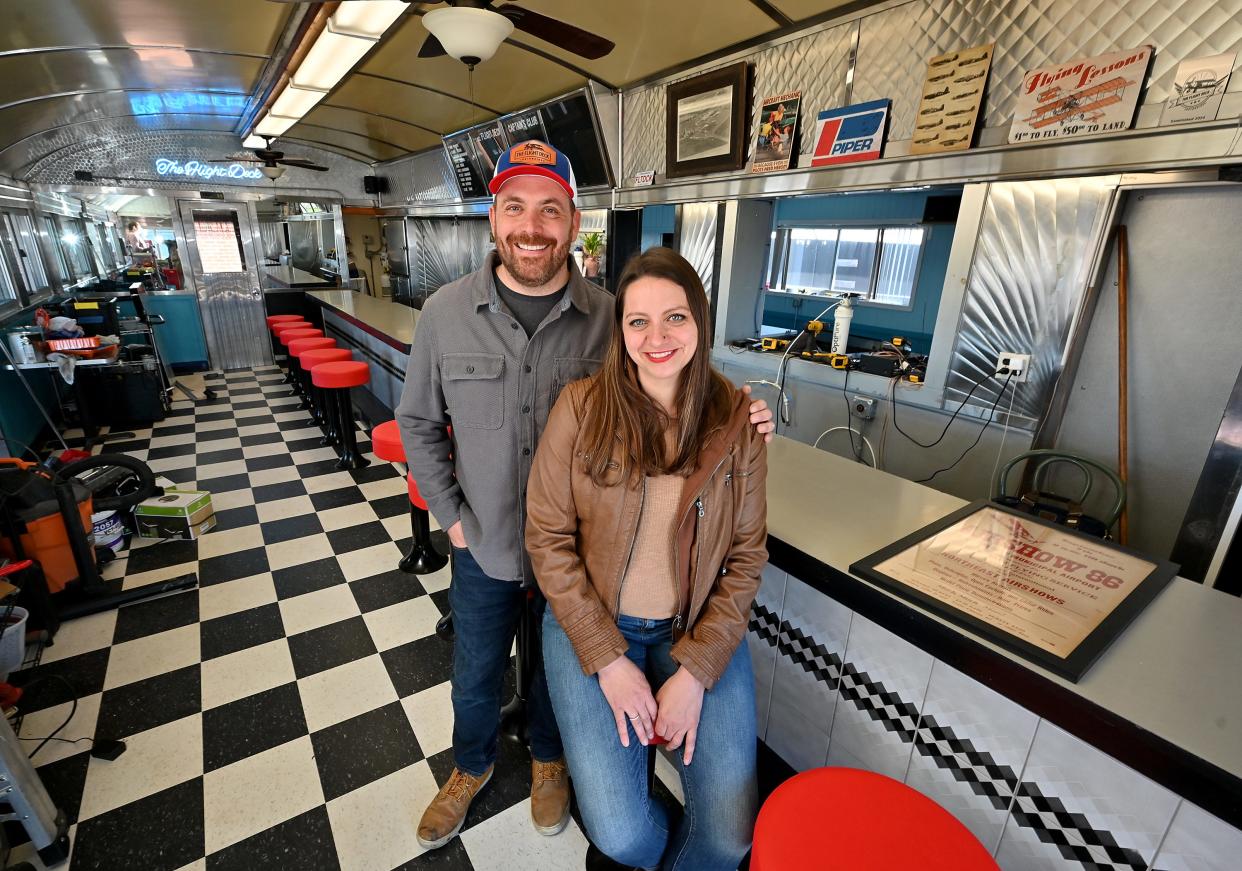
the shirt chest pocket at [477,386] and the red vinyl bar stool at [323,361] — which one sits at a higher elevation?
the shirt chest pocket at [477,386]

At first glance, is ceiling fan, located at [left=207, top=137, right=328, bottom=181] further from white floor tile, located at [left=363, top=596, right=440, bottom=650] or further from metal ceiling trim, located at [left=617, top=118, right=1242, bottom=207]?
white floor tile, located at [left=363, top=596, right=440, bottom=650]

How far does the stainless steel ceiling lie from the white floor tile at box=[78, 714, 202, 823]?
3369 mm

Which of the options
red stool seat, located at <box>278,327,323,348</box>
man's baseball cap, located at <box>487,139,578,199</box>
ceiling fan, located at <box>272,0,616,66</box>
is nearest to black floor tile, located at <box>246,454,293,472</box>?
red stool seat, located at <box>278,327,323,348</box>

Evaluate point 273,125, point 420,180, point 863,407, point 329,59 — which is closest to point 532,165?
point 863,407

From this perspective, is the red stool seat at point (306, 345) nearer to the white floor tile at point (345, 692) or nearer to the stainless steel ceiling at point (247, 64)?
the stainless steel ceiling at point (247, 64)

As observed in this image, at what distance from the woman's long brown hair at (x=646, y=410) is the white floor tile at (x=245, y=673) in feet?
6.61

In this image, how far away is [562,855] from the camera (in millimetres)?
1739

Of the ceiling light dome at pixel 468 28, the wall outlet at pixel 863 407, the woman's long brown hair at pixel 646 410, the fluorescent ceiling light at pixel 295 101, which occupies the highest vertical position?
the fluorescent ceiling light at pixel 295 101

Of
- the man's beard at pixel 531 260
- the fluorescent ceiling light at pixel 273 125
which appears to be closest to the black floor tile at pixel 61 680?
the man's beard at pixel 531 260

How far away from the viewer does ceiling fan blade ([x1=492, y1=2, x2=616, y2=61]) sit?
7.79ft

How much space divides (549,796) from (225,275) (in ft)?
29.5

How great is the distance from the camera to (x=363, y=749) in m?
2.06

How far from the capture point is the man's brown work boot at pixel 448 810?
1721 mm

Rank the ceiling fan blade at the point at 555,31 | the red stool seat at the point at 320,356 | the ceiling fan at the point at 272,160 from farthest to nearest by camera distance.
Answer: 1. the ceiling fan at the point at 272,160
2. the red stool seat at the point at 320,356
3. the ceiling fan blade at the point at 555,31
